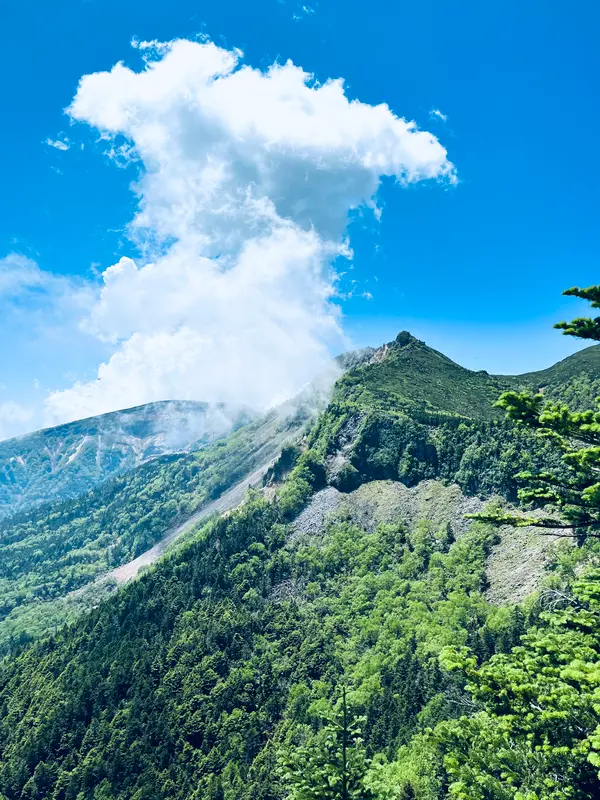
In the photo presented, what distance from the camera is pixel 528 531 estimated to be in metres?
122

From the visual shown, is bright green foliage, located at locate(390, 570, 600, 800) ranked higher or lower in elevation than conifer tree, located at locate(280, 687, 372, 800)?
higher

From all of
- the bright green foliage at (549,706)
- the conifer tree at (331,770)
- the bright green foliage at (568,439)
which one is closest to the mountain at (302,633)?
the conifer tree at (331,770)

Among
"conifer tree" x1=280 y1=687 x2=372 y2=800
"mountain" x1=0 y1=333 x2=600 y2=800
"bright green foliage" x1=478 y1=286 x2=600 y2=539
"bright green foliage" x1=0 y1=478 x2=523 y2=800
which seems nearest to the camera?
"bright green foliage" x1=478 y1=286 x2=600 y2=539

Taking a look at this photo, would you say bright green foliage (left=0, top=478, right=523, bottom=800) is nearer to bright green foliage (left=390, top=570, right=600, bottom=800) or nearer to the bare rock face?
the bare rock face

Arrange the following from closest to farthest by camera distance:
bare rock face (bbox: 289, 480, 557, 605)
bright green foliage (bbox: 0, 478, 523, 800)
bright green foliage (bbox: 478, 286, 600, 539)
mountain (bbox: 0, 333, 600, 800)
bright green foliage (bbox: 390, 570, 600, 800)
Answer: bright green foliage (bbox: 390, 570, 600, 800), bright green foliage (bbox: 478, 286, 600, 539), mountain (bbox: 0, 333, 600, 800), bright green foliage (bbox: 0, 478, 523, 800), bare rock face (bbox: 289, 480, 557, 605)

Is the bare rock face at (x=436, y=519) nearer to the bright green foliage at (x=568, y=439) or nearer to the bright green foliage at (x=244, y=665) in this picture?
the bright green foliage at (x=244, y=665)

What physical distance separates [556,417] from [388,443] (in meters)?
170

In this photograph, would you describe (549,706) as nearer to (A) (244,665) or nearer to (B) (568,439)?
(B) (568,439)

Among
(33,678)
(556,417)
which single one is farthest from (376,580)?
(556,417)

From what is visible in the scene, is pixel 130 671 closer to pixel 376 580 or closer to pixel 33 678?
pixel 33 678

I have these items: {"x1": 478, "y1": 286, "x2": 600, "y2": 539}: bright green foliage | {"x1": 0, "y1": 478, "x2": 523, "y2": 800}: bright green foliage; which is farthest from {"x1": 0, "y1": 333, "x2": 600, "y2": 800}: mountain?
{"x1": 478, "y1": 286, "x2": 600, "y2": 539}: bright green foliage

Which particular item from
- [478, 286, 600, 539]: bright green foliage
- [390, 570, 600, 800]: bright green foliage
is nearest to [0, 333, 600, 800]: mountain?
[390, 570, 600, 800]: bright green foliage

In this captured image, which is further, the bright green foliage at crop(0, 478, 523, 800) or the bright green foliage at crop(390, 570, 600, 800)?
the bright green foliage at crop(0, 478, 523, 800)

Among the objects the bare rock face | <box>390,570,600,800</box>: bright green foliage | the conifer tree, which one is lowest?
the bare rock face
